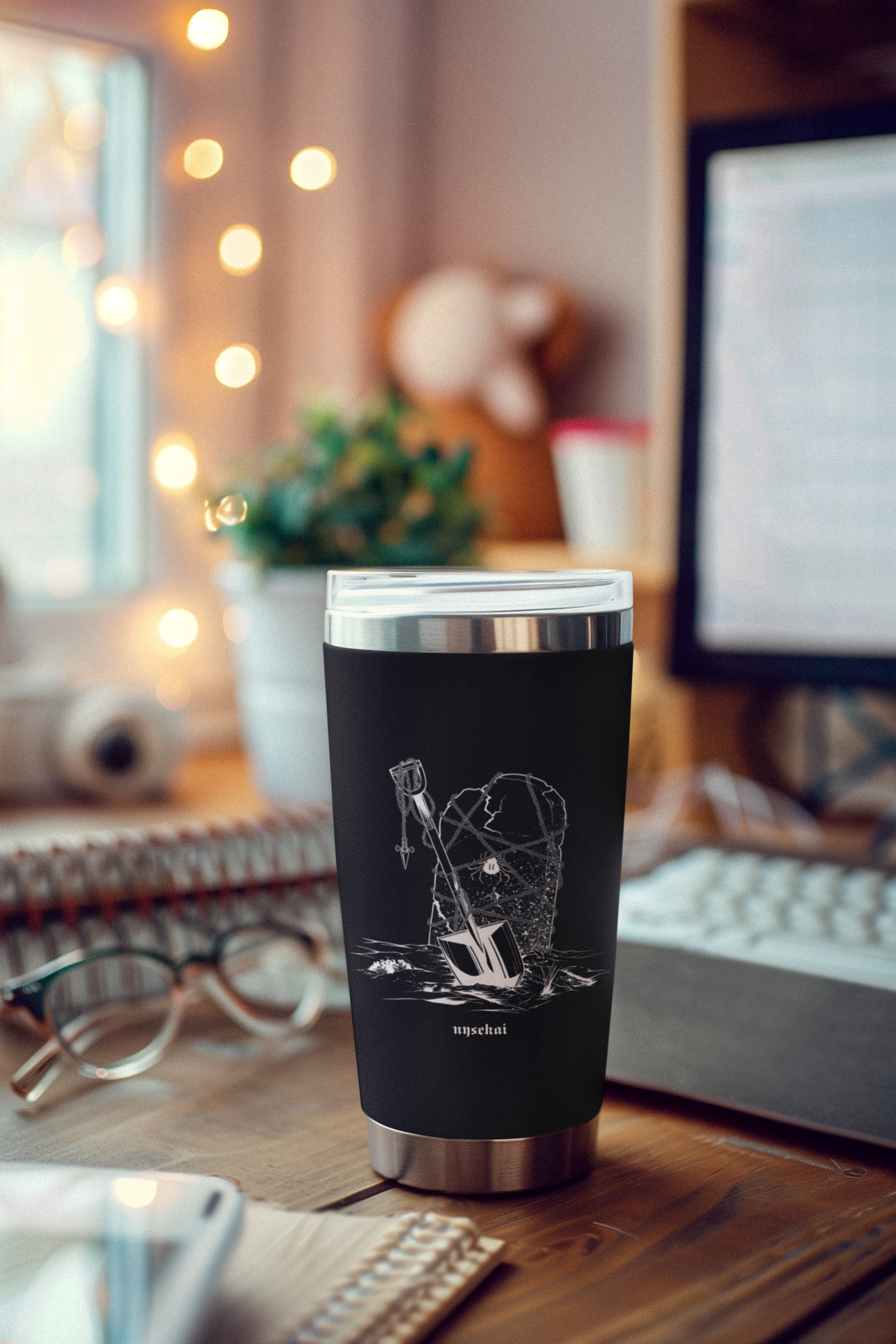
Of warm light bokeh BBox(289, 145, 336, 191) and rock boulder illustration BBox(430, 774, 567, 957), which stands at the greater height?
warm light bokeh BBox(289, 145, 336, 191)

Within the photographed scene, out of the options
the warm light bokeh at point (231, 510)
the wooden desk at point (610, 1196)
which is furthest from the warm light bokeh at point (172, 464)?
the wooden desk at point (610, 1196)

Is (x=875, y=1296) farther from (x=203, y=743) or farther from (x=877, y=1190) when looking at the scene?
(x=203, y=743)

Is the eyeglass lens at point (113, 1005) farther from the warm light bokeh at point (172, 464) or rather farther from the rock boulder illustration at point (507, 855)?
the warm light bokeh at point (172, 464)

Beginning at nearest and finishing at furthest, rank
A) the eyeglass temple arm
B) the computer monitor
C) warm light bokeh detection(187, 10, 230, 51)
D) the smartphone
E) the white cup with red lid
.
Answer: the smartphone, the eyeglass temple arm, the computer monitor, the white cup with red lid, warm light bokeh detection(187, 10, 230, 51)

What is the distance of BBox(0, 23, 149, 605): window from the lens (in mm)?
1127

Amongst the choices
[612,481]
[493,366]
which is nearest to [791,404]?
[612,481]

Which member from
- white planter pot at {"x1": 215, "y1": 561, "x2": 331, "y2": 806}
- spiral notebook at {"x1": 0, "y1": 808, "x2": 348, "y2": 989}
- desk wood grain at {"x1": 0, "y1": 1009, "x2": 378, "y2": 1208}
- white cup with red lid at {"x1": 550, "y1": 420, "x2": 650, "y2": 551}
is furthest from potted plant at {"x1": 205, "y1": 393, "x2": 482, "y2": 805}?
desk wood grain at {"x1": 0, "y1": 1009, "x2": 378, "y2": 1208}

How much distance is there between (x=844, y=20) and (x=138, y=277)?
64cm

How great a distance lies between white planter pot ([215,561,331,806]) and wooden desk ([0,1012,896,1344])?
1.23ft

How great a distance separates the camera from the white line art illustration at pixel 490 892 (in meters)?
0.27

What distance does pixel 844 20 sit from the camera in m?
0.86

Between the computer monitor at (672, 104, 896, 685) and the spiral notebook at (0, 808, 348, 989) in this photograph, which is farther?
the computer monitor at (672, 104, 896, 685)

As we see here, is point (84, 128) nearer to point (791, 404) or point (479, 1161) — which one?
point (791, 404)

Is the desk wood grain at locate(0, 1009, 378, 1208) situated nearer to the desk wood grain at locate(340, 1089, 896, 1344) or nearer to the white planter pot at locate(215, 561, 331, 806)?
the desk wood grain at locate(340, 1089, 896, 1344)
